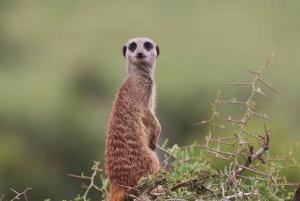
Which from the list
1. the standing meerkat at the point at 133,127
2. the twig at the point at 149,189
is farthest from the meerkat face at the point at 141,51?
the twig at the point at 149,189

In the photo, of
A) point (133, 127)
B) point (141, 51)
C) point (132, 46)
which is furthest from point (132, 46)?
point (133, 127)

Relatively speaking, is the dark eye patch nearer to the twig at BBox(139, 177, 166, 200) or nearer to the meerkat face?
the meerkat face

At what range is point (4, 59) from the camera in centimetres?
3494

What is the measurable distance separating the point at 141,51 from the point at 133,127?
959mm

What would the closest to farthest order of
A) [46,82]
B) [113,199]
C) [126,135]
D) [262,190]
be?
[262,190] < [113,199] < [126,135] < [46,82]

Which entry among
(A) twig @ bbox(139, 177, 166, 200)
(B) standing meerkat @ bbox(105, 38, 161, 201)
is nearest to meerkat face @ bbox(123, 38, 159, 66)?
(B) standing meerkat @ bbox(105, 38, 161, 201)

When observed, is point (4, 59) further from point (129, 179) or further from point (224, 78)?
point (129, 179)

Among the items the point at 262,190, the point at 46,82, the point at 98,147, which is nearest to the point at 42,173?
the point at 98,147

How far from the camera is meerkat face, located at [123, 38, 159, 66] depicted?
5.06 metres

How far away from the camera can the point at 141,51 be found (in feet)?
16.5

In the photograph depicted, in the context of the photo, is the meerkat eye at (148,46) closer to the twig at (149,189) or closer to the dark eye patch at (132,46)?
the dark eye patch at (132,46)

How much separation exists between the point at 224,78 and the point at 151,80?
19.7 metres

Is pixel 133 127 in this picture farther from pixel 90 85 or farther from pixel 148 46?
pixel 90 85

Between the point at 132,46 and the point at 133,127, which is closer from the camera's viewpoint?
the point at 133,127
